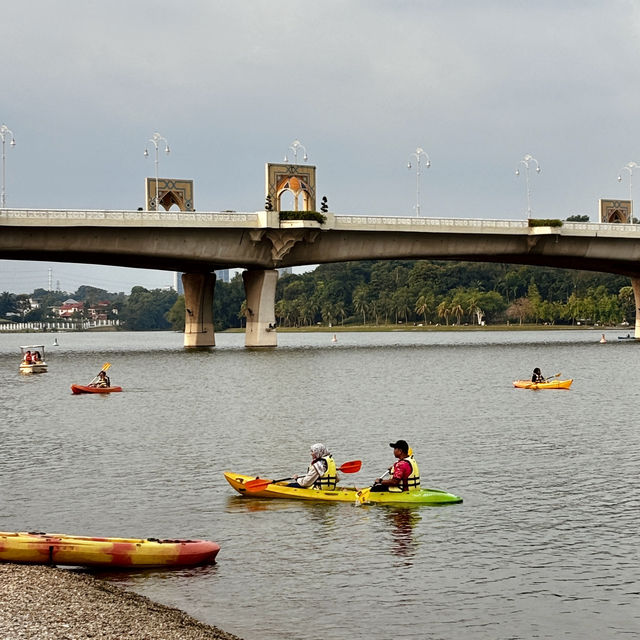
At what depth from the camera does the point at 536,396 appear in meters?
59.0

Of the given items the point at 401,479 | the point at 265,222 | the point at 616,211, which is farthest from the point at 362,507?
the point at 616,211

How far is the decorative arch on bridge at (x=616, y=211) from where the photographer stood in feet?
408

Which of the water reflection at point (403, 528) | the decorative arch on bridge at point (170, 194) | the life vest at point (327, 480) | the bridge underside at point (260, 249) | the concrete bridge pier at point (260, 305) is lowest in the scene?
the water reflection at point (403, 528)

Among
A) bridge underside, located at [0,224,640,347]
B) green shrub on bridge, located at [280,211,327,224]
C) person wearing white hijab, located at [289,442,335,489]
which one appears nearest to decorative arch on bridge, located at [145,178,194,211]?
bridge underside, located at [0,224,640,347]

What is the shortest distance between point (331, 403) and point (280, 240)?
154ft

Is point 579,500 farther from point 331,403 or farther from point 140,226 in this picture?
point 140,226

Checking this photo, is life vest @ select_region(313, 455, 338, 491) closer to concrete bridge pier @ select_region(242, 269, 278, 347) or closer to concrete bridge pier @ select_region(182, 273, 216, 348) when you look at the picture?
concrete bridge pier @ select_region(242, 269, 278, 347)

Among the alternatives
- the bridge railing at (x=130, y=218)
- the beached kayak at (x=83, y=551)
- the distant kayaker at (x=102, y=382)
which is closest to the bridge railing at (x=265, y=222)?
the bridge railing at (x=130, y=218)

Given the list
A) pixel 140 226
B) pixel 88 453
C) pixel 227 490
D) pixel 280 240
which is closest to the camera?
pixel 227 490

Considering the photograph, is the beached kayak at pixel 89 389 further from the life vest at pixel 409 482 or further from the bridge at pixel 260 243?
the life vest at pixel 409 482

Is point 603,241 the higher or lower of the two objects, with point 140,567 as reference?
higher

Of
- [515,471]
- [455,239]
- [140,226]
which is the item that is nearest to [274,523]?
[515,471]

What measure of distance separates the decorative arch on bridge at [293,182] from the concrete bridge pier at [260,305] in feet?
24.1

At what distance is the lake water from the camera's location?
18500 millimetres
